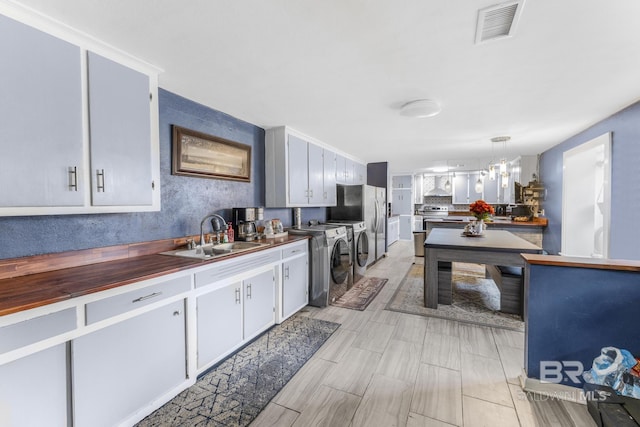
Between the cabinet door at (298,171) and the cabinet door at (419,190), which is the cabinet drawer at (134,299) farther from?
the cabinet door at (419,190)

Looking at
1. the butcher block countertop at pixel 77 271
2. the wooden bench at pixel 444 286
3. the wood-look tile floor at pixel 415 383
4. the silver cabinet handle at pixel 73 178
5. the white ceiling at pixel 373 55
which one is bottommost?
the wood-look tile floor at pixel 415 383

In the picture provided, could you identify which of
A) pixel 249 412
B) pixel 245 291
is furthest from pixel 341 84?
pixel 249 412

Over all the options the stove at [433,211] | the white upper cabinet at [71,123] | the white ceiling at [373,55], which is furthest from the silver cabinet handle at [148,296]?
the stove at [433,211]

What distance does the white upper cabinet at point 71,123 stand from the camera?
1.36 m

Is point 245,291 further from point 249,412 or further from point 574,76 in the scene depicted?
point 574,76

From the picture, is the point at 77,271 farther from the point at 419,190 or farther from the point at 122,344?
the point at 419,190

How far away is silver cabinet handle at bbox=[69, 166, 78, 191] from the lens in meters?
1.57

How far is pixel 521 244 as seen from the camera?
3.11m

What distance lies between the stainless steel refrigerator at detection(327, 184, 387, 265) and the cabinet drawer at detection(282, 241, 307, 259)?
6.46 feet

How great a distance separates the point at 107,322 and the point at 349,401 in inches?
60.2

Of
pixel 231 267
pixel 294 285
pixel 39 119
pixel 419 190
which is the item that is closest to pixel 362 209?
pixel 294 285

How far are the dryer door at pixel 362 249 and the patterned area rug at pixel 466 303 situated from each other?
2.39ft

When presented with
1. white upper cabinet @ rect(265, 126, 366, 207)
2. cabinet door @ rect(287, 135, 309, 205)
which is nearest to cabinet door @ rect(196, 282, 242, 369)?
white upper cabinet @ rect(265, 126, 366, 207)

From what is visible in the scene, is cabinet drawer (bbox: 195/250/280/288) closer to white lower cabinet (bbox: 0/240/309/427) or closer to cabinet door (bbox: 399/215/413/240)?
white lower cabinet (bbox: 0/240/309/427)
